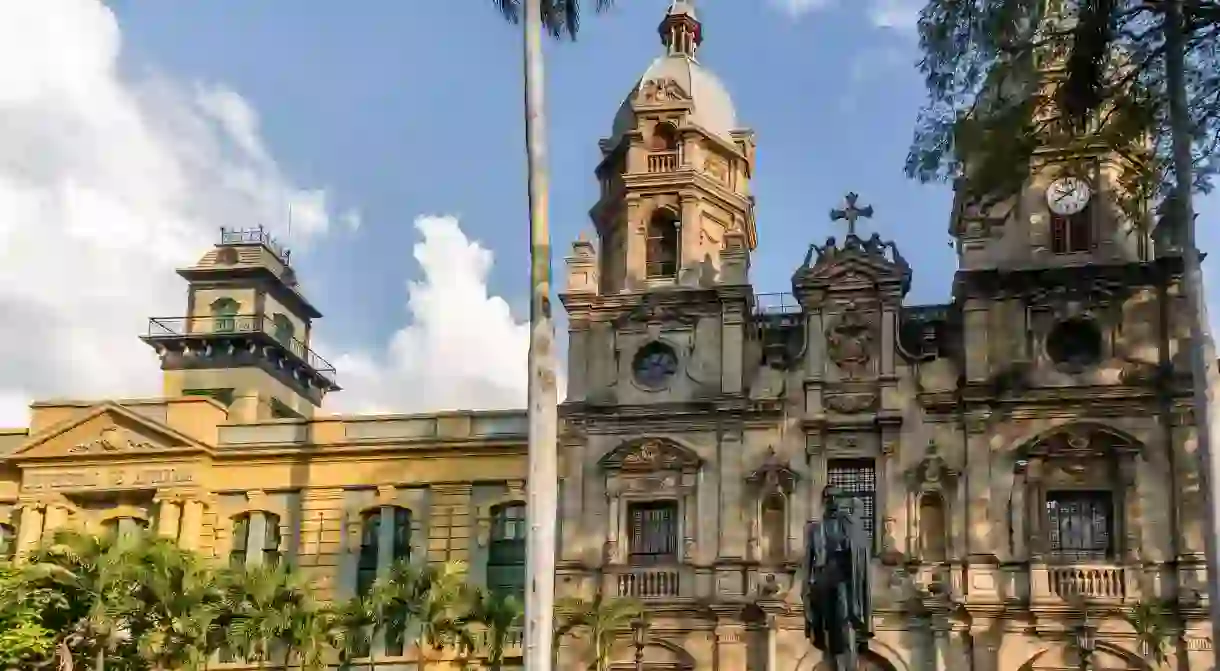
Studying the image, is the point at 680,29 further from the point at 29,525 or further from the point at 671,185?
the point at 29,525

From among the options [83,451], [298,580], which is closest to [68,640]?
[298,580]

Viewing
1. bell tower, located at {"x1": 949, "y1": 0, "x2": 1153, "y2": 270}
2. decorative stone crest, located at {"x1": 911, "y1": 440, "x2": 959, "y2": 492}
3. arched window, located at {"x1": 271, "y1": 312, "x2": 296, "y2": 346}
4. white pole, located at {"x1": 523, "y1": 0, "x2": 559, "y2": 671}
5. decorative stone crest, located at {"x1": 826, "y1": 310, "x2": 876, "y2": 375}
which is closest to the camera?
white pole, located at {"x1": 523, "y1": 0, "x2": 559, "y2": 671}

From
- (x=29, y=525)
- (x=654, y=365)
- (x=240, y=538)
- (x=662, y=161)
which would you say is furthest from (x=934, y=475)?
(x=29, y=525)

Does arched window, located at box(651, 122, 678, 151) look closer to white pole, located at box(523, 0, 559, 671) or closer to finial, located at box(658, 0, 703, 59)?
finial, located at box(658, 0, 703, 59)

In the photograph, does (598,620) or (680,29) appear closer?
(598,620)

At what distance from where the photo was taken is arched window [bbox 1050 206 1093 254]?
41406mm

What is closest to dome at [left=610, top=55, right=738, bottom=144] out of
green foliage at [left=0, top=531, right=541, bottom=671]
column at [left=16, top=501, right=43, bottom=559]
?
green foliage at [left=0, top=531, right=541, bottom=671]

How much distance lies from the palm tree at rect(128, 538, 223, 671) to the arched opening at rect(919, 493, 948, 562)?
53.8 feet

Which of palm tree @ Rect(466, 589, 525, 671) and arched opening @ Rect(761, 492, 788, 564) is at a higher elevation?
arched opening @ Rect(761, 492, 788, 564)

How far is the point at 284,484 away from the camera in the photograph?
148 ft

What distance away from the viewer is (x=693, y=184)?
44.4 metres

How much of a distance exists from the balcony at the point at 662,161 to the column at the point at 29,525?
63.0 ft

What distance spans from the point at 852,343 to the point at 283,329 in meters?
25.5

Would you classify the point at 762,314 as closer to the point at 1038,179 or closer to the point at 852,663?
the point at 1038,179
